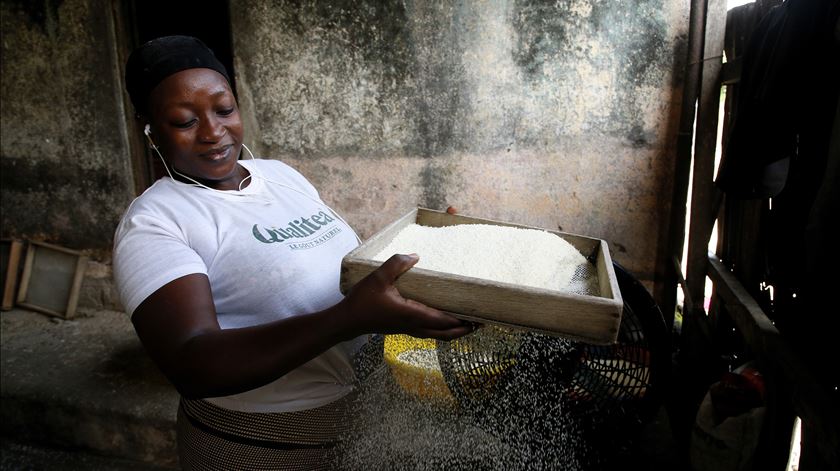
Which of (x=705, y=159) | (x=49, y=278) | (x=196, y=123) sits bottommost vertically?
(x=49, y=278)

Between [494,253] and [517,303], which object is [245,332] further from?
[494,253]

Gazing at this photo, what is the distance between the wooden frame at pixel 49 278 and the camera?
13.5 ft

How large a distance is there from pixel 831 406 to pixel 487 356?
988 millimetres

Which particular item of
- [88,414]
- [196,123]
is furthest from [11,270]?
[196,123]

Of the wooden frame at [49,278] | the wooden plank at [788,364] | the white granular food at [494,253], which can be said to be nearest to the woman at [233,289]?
the white granular food at [494,253]

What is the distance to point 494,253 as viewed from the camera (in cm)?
148

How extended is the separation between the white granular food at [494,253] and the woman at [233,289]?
0.20 metres

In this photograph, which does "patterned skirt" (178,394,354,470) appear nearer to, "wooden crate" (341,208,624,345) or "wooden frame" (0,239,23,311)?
"wooden crate" (341,208,624,345)

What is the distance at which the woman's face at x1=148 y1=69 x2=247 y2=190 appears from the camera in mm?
1318

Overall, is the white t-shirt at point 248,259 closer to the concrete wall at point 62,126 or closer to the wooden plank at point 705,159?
the wooden plank at point 705,159

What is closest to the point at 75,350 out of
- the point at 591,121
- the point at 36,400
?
the point at 36,400

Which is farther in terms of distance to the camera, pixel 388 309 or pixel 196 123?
pixel 196 123

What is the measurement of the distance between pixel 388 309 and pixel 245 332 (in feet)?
1.01

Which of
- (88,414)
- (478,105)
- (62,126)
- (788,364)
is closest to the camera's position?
(788,364)
